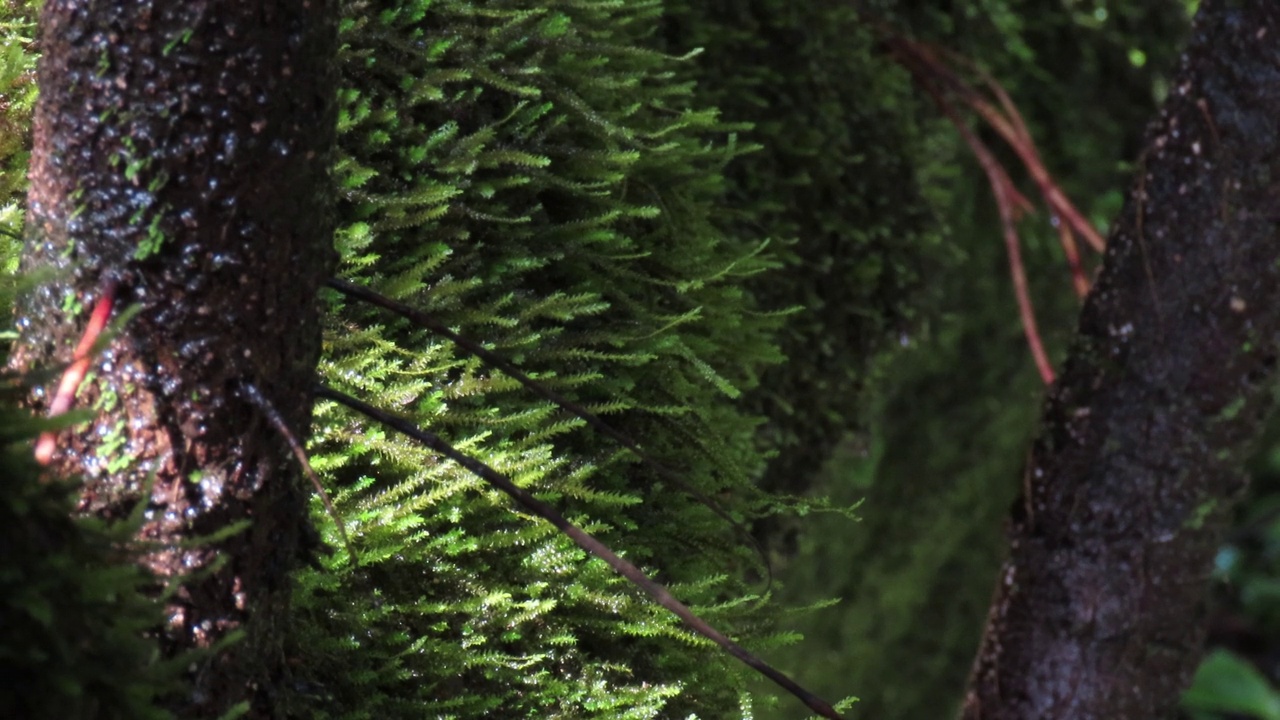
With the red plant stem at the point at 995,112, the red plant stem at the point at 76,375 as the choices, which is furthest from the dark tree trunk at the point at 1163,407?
Result: the red plant stem at the point at 76,375

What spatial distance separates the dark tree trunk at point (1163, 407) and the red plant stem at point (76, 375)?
123 centimetres

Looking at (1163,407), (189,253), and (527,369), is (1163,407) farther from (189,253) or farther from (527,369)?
(189,253)

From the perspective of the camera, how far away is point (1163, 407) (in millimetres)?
1473

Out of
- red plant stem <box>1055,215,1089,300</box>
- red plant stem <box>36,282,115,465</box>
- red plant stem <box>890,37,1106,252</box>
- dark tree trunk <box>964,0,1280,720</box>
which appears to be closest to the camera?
red plant stem <box>36,282,115,465</box>

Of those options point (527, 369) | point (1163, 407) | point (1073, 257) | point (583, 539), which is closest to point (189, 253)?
point (583, 539)

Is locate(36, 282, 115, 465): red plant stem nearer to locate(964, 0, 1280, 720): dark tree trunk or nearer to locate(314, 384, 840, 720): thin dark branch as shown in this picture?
locate(314, 384, 840, 720): thin dark branch

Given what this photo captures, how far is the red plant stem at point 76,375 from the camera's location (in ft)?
2.62

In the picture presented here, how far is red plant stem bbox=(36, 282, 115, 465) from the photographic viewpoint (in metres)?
0.80

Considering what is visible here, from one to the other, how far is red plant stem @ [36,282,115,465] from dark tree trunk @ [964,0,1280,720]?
123 centimetres

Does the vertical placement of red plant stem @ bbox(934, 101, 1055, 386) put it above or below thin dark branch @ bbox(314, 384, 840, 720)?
above

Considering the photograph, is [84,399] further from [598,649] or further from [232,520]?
[598,649]

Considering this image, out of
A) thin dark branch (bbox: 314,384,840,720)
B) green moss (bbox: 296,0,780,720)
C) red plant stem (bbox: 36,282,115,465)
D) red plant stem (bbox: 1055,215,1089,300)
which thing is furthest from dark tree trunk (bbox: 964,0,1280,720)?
red plant stem (bbox: 36,282,115,465)

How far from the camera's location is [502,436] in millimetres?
1283

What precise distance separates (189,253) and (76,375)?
0.12 meters
